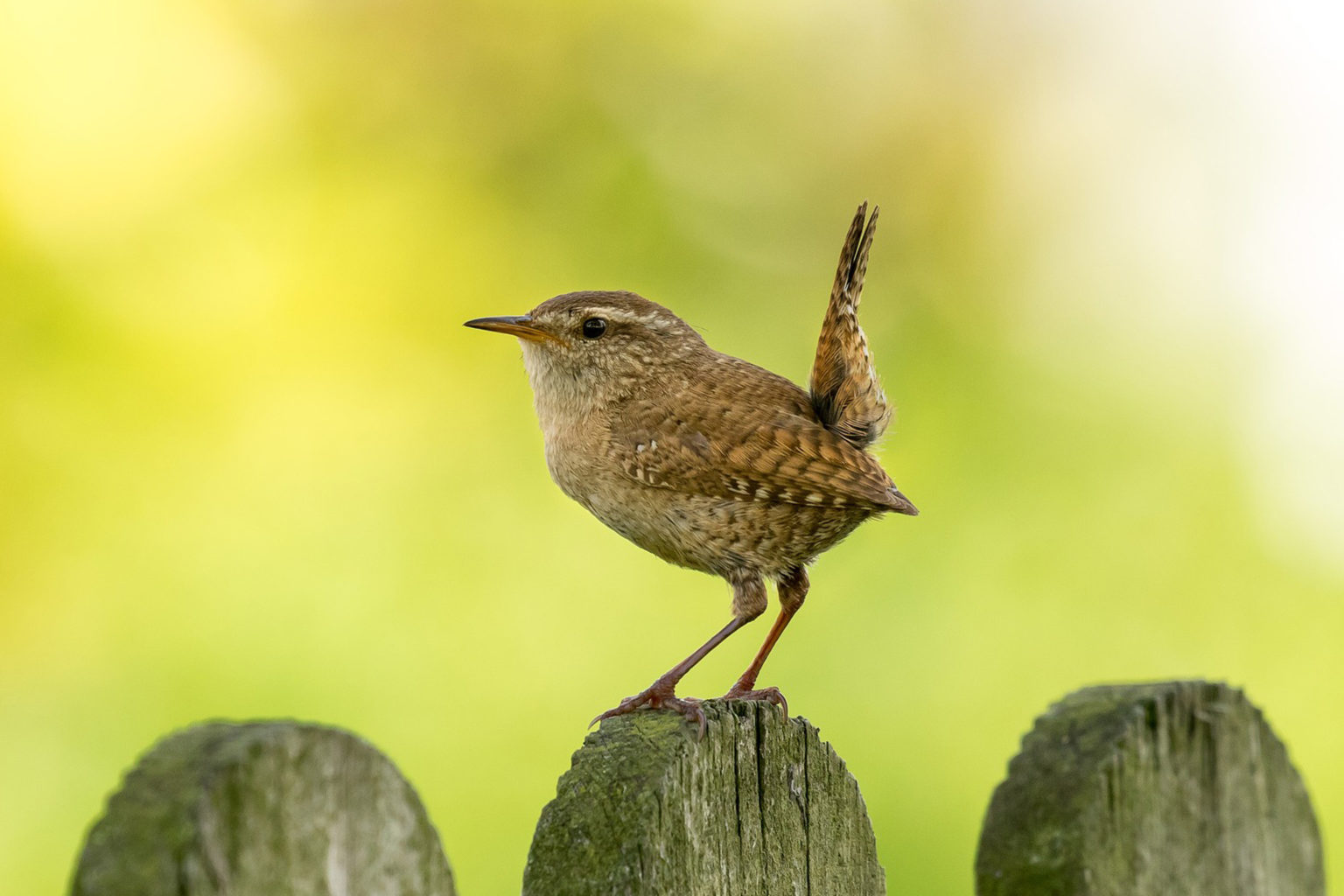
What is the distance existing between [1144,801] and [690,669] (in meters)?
1.47

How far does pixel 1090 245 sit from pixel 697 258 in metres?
1.83

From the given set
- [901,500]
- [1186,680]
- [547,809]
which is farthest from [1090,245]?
[547,809]

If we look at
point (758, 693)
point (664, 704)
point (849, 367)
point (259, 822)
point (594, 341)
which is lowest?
point (259, 822)

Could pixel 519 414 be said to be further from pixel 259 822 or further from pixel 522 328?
pixel 259 822

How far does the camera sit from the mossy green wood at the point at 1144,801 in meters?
2.03

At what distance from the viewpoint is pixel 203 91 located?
5.83m

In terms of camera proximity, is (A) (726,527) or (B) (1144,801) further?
(A) (726,527)

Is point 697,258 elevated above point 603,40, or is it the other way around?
point 603,40

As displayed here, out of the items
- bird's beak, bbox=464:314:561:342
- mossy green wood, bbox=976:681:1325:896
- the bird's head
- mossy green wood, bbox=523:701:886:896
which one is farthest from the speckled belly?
mossy green wood, bbox=976:681:1325:896

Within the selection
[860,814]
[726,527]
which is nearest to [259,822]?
[860,814]

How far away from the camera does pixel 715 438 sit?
3.74m

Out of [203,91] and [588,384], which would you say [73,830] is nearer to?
[588,384]

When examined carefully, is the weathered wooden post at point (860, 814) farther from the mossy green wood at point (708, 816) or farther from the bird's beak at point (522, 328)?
the bird's beak at point (522, 328)

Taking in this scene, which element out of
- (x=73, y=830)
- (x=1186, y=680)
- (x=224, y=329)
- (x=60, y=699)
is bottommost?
(x=1186, y=680)
